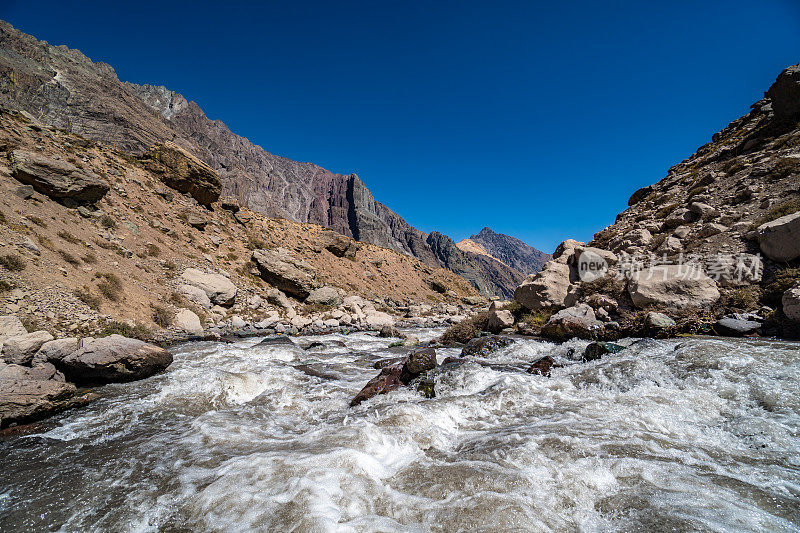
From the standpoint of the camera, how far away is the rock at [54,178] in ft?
48.9

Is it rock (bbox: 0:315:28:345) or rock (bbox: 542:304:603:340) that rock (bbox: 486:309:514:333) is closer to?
rock (bbox: 542:304:603:340)

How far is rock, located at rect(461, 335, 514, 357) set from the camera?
37.2ft

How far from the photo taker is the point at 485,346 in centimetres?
1155

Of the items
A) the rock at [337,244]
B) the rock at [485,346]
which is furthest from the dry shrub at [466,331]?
the rock at [337,244]

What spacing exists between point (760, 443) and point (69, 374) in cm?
1439

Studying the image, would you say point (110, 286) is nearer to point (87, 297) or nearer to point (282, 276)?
point (87, 297)

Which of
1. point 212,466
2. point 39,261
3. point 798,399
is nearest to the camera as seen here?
point 212,466

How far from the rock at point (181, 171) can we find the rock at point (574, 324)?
105 feet

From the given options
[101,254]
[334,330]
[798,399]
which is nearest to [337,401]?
[798,399]

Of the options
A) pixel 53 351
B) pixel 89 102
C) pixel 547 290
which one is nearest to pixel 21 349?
pixel 53 351

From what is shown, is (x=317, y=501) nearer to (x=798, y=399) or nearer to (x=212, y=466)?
(x=212, y=466)

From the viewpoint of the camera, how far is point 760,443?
4.15 meters

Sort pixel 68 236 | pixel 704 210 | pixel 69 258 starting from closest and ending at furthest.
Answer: pixel 704 210
pixel 69 258
pixel 68 236

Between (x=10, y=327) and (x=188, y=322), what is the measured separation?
6.95 metres
